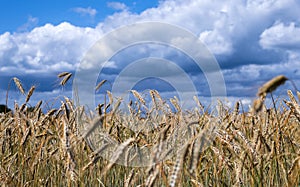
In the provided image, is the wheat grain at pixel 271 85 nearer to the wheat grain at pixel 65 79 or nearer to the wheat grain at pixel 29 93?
the wheat grain at pixel 65 79

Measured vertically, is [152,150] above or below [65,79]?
below

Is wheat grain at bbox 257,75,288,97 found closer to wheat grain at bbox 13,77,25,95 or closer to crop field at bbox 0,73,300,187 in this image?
crop field at bbox 0,73,300,187

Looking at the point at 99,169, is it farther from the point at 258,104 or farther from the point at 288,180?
the point at 258,104

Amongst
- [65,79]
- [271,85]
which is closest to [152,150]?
[271,85]

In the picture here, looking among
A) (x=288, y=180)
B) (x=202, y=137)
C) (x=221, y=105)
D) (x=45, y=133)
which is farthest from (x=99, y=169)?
(x=202, y=137)

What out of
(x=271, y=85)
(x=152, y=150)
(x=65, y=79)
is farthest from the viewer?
(x=65, y=79)

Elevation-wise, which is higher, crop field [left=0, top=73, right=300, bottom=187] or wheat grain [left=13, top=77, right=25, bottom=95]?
wheat grain [left=13, top=77, right=25, bottom=95]

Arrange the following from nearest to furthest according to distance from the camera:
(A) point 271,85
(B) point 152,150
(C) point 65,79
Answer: (A) point 271,85 < (B) point 152,150 < (C) point 65,79

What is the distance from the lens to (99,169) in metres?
3.68

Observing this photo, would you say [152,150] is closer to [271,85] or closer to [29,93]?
[271,85]

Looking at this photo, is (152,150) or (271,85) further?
(152,150)

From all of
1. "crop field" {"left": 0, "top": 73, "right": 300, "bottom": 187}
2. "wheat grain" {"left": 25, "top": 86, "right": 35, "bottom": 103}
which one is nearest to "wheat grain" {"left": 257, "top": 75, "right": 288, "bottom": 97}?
"crop field" {"left": 0, "top": 73, "right": 300, "bottom": 187}

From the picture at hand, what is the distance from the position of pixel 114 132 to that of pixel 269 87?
2.33m

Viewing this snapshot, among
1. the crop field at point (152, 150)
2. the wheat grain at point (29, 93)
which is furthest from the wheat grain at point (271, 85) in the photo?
the wheat grain at point (29, 93)
